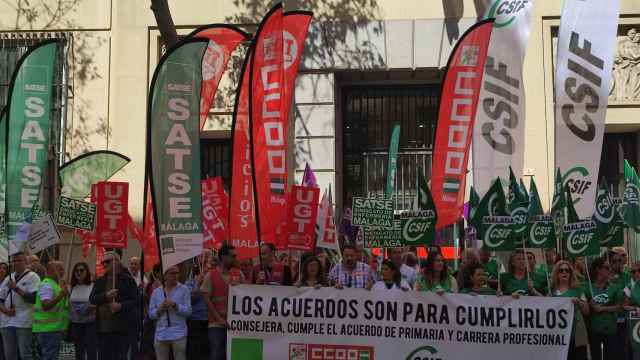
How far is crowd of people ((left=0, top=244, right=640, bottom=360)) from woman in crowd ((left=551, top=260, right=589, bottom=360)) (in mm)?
13

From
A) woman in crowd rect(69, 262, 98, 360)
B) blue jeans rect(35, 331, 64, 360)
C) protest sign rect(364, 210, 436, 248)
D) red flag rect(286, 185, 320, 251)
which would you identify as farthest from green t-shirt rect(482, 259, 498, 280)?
blue jeans rect(35, 331, 64, 360)

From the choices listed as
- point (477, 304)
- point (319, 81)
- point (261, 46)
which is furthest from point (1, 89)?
point (477, 304)

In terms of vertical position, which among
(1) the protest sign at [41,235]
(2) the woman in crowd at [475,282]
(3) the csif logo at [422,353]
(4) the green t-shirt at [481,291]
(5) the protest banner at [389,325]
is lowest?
(3) the csif logo at [422,353]

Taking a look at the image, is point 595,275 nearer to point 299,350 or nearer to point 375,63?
point 299,350

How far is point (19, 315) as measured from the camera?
12.9m

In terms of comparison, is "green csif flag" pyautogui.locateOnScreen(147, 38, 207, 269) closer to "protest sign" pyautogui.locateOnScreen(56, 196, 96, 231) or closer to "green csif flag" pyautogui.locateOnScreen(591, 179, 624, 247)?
"protest sign" pyautogui.locateOnScreen(56, 196, 96, 231)

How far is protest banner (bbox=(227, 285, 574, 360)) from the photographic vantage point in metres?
11.0

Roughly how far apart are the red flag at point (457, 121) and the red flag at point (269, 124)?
262 cm

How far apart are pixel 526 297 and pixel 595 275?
4.49 ft

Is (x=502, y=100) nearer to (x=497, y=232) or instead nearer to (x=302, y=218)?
(x=497, y=232)

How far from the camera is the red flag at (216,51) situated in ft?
48.6

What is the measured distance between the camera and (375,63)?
2112 centimetres

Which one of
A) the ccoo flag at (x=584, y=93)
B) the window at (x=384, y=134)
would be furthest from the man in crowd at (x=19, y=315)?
the window at (x=384, y=134)

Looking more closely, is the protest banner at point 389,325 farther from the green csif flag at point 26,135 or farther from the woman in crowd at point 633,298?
the green csif flag at point 26,135
